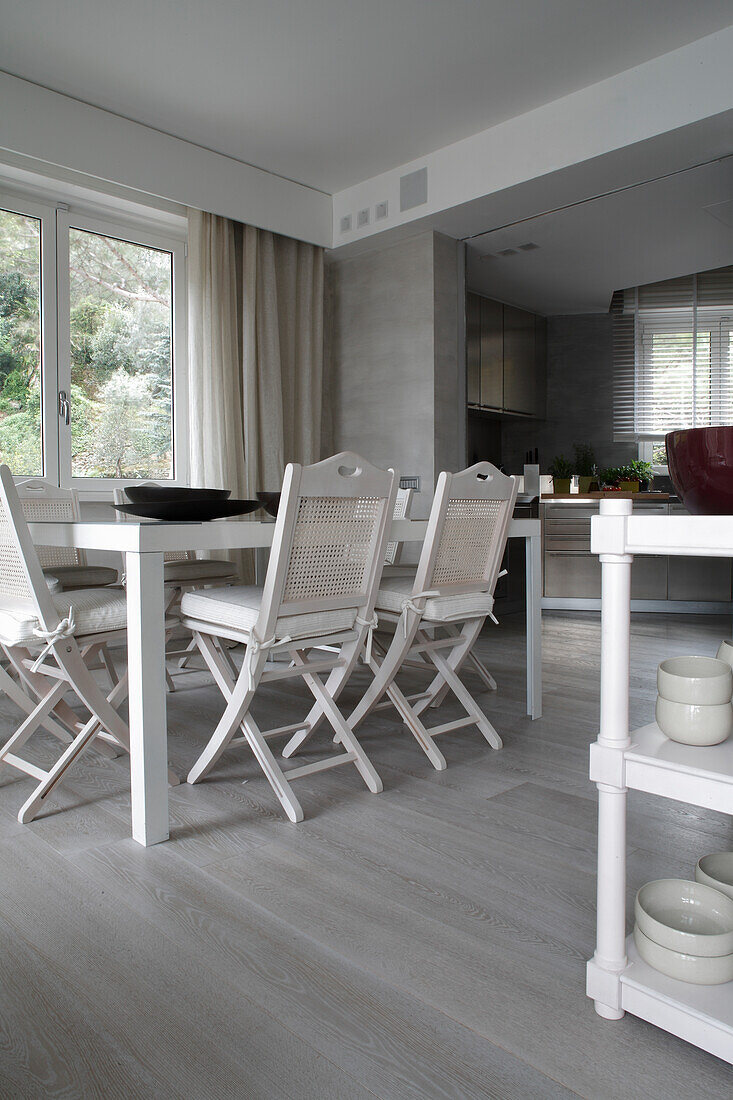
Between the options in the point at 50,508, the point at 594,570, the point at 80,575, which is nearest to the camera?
the point at 80,575

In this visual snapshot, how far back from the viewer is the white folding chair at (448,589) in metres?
2.23

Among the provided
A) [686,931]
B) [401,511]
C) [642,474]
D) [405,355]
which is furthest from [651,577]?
[686,931]

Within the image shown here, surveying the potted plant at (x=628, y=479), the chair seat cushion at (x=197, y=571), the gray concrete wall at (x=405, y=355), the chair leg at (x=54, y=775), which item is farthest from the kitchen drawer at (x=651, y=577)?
the chair leg at (x=54, y=775)

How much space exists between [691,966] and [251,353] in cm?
417

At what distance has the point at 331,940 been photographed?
133cm

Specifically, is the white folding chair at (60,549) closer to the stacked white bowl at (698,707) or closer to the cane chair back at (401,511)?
the cane chair back at (401,511)

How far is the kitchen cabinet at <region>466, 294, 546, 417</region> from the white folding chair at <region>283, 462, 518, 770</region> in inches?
123

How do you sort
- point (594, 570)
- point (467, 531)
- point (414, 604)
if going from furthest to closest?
point (594, 570) < point (467, 531) < point (414, 604)

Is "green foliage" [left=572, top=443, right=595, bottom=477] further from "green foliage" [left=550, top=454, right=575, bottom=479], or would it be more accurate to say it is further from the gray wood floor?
the gray wood floor

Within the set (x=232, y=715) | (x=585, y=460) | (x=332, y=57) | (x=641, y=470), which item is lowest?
(x=232, y=715)

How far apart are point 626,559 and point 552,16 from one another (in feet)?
10.2

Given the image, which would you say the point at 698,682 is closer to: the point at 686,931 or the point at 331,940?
the point at 686,931

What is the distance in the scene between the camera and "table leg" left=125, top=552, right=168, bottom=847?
169 cm

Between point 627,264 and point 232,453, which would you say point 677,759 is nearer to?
point 232,453
